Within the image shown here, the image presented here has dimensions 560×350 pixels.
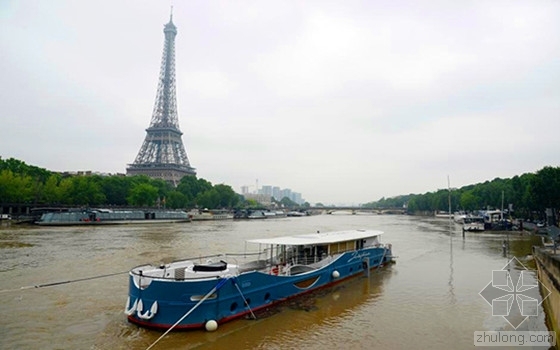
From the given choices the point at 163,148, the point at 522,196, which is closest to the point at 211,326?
the point at 522,196

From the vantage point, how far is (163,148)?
183625 millimetres

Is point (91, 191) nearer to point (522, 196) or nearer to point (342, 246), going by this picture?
point (342, 246)

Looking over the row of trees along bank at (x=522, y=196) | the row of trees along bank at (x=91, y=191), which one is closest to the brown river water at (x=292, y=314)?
the row of trees along bank at (x=522, y=196)

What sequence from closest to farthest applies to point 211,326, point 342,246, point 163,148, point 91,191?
point 211,326
point 342,246
point 91,191
point 163,148

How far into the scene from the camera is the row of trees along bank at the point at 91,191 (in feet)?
271

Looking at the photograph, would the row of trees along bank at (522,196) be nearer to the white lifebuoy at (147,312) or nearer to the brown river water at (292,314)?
the brown river water at (292,314)

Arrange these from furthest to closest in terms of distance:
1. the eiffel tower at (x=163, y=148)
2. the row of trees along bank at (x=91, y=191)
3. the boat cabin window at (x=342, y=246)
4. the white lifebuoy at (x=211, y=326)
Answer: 1. the eiffel tower at (x=163, y=148)
2. the row of trees along bank at (x=91, y=191)
3. the boat cabin window at (x=342, y=246)
4. the white lifebuoy at (x=211, y=326)

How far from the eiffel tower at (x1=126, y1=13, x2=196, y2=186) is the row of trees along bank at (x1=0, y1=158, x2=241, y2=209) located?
17.6 metres

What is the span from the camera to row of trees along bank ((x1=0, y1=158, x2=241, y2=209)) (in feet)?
271

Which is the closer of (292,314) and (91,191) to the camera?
(292,314)

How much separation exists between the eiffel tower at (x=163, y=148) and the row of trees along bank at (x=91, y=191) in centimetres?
1765

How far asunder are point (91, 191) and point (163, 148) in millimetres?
84118

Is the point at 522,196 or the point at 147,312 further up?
the point at 522,196

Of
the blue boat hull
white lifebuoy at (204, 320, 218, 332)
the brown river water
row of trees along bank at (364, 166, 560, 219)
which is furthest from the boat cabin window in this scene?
row of trees along bank at (364, 166, 560, 219)
